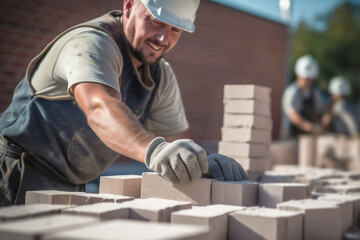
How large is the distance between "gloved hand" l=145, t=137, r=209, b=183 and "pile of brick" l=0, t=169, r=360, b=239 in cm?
12

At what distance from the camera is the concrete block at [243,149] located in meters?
3.44

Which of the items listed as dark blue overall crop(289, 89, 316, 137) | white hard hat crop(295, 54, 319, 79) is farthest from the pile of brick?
white hard hat crop(295, 54, 319, 79)

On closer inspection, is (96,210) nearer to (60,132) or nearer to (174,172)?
(174,172)

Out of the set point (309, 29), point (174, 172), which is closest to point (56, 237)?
point (174, 172)

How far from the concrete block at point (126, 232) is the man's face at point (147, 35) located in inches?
71.7

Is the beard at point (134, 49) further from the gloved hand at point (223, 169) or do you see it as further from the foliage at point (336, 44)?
the foliage at point (336, 44)

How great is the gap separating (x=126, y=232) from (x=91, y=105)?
4.16 ft

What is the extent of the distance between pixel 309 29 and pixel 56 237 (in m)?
34.4

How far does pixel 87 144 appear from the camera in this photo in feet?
9.96

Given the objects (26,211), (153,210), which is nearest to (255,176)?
(153,210)

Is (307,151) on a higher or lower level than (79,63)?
lower

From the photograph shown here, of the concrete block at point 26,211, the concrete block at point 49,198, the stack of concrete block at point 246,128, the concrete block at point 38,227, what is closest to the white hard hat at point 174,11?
the stack of concrete block at point 246,128

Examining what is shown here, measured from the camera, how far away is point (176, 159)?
2244 millimetres

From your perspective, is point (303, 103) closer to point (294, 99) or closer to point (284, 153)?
point (294, 99)
